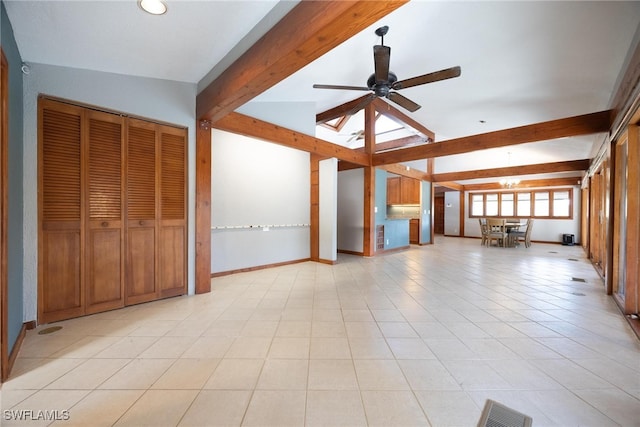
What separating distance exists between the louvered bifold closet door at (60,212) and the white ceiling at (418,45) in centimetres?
56

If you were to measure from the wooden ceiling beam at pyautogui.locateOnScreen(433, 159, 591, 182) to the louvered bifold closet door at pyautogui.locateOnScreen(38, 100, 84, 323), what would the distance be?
31.3 feet

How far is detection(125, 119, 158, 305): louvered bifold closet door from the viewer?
2.81 metres

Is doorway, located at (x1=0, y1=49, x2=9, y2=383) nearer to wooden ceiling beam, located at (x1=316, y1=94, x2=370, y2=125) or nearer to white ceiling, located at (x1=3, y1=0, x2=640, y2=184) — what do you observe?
white ceiling, located at (x1=3, y1=0, x2=640, y2=184)

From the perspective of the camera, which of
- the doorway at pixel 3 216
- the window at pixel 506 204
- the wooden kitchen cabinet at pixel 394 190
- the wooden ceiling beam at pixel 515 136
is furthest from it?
the window at pixel 506 204

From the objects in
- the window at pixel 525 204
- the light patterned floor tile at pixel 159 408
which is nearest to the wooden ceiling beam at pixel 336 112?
the light patterned floor tile at pixel 159 408

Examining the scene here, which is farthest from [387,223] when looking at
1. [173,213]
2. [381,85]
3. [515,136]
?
[173,213]

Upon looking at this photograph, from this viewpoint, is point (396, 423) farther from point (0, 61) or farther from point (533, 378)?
point (0, 61)

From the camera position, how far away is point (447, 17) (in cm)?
300

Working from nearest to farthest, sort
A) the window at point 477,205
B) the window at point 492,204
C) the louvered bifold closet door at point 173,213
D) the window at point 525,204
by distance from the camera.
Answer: the louvered bifold closet door at point 173,213, the window at point 525,204, the window at point 492,204, the window at point 477,205

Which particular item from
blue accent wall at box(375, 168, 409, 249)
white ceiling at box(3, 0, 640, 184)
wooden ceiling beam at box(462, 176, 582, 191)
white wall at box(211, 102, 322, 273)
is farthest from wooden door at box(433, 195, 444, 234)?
white wall at box(211, 102, 322, 273)

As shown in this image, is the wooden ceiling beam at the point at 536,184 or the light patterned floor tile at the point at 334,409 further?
the wooden ceiling beam at the point at 536,184

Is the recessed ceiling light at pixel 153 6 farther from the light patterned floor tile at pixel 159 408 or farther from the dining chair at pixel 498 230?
the dining chair at pixel 498 230

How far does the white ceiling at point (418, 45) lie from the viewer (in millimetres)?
1965

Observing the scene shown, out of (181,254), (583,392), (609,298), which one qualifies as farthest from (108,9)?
(609,298)
